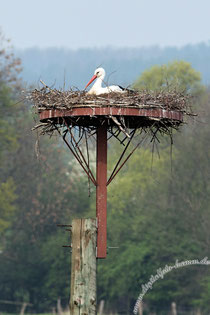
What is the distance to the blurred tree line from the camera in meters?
35.5

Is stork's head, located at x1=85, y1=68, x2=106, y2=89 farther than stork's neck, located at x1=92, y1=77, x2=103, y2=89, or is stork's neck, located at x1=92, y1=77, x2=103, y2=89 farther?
stork's head, located at x1=85, y1=68, x2=106, y2=89

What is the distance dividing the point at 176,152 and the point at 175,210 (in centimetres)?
307

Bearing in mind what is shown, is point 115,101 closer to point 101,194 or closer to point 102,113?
point 102,113

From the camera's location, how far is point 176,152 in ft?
123

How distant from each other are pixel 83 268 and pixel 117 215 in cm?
2899

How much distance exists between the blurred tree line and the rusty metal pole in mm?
23804

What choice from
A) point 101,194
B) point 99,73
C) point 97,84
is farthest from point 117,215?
point 101,194

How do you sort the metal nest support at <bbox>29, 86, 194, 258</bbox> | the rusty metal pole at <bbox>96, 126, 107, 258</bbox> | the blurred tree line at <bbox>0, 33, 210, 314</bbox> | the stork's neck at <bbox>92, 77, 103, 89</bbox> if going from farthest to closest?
1. the blurred tree line at <bbox>0, 33, 210, 314</bbox>
2. the stork's neck at <bbox>92, 77, 103, 89</bbox>
3. the rusty metal pole at <bbox>96, 126, 107, 258</bbox>
4. the metal nest support at <bbox>29, 86, 194, 258</bbox>

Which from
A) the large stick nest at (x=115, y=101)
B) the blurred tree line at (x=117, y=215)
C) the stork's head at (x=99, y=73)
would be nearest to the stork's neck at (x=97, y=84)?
the large stick nest at (x=115, y=101)

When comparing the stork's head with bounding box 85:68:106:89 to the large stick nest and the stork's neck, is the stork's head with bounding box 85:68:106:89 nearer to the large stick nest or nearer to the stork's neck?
the stork's neck

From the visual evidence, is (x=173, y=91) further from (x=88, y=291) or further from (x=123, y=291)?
(x=123, y=291)

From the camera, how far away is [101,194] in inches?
423

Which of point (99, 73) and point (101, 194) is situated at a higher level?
point (99, 73)

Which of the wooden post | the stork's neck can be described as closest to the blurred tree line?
the stork's neck
